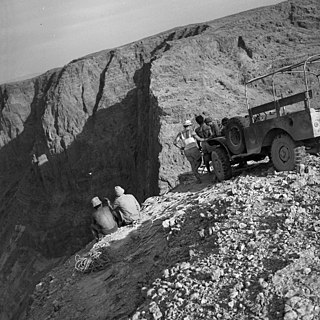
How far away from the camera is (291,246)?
5.47 meters

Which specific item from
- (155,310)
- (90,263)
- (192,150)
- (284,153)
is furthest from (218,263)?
(192,150)

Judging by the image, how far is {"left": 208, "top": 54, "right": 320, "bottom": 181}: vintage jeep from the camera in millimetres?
7730

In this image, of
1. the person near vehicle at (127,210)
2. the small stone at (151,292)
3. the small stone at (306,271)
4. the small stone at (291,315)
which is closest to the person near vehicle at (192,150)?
the person near vehicle at (127,210)

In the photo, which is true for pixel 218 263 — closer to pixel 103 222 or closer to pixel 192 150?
pixel 103 222

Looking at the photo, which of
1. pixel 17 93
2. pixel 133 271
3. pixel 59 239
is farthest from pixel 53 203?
pixel 133 271

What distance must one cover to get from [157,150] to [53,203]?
14.0 meters

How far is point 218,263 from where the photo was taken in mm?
5746

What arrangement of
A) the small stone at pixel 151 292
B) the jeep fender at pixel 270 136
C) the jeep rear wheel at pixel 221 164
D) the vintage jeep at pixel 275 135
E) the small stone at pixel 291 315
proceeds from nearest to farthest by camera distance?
the small stone at pixel 291 315, the small stone at pixel 151 292, the vintage jeep at pixel 275 135, the jeep fender at pixel 270 136, the jeep rear wheel at pixel 221 164

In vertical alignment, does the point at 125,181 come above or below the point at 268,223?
below

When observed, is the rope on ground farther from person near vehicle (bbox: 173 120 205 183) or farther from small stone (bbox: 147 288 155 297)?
person near vehicle (bbox: 173 120 205 183)

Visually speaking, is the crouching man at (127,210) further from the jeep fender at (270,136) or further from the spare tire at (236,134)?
the jeep fender at (270,136)

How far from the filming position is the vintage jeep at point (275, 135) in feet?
25.4

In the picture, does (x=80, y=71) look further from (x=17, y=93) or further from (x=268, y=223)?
(x=268, y=223)

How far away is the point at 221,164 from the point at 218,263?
4.01m
